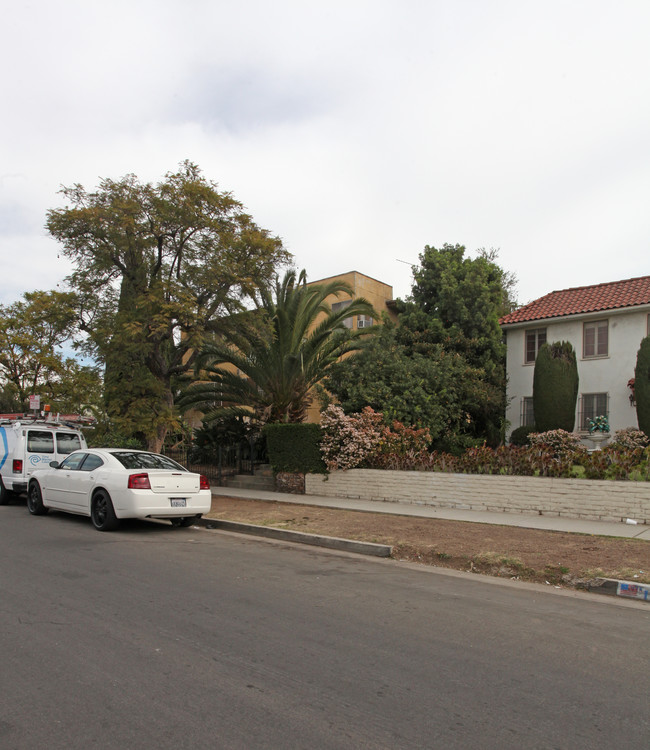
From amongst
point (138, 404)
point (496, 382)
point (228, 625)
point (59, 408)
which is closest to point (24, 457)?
point (138, 404)

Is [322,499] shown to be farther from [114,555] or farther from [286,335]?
[114,555]

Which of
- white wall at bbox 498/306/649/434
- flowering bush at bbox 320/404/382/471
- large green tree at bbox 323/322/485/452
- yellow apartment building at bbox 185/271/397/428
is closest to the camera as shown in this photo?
flowering bush at bbox 320/404/382/471

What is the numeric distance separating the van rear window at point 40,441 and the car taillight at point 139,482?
5.78 metres

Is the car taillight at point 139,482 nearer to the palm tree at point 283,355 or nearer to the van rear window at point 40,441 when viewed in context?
the van rear window at point 40,441

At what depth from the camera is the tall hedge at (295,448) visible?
1670 centimetres

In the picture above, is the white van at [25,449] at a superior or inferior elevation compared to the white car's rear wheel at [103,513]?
superior

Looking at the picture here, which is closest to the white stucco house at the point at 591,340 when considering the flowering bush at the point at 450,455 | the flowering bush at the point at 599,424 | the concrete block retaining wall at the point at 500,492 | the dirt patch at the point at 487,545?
the flowering bush at the point at 599,424

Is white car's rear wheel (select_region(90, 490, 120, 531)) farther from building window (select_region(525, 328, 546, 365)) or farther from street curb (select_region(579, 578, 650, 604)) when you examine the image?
building window (select_region(525, 328, 546, 365))

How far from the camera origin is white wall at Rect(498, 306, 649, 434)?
21.2 m

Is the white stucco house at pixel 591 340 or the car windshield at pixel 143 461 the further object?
the white stucco house at pixel 591 340

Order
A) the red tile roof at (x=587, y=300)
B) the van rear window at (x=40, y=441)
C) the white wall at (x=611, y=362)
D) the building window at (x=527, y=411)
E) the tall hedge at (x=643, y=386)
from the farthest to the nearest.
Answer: the building window at (x=527, y=411) → the red tile roof at (x=587, y=300) → the white wall at (x=611, y=362) → the tall hedge at (x=643, y=386) → the van rear window at (x=40, y=441)

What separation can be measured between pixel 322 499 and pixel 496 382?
998 centimetres

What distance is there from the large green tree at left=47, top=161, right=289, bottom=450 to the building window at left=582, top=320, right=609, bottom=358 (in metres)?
12.0

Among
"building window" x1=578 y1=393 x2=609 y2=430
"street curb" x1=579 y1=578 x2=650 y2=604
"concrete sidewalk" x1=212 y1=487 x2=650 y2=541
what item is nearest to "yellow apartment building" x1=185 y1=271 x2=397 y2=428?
"building window" x1=578 y1=393 x2=609 y2=430
